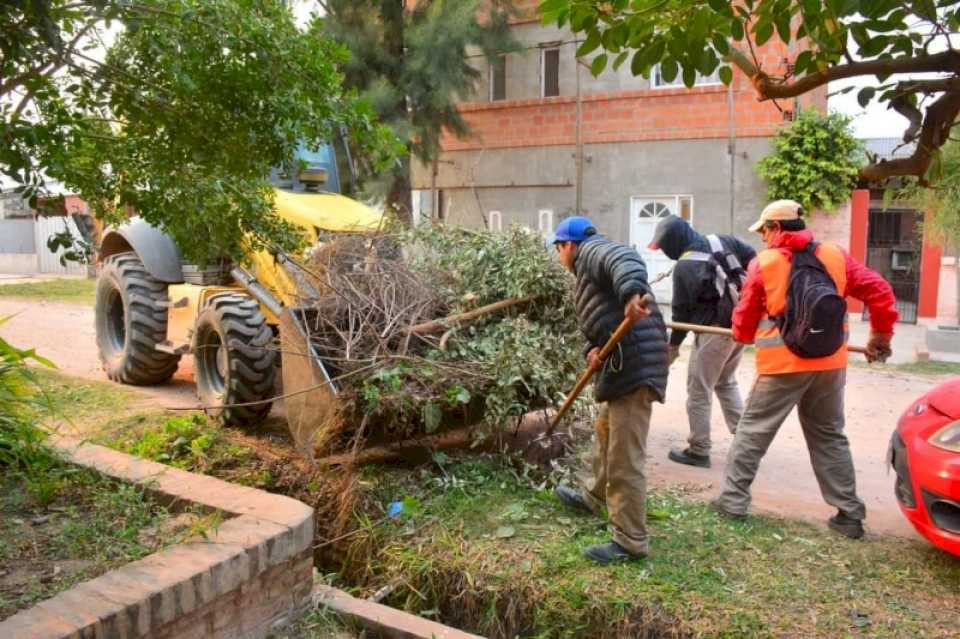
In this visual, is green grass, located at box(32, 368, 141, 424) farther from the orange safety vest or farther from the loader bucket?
the orange safety vest

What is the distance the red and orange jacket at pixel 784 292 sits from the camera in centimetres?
444

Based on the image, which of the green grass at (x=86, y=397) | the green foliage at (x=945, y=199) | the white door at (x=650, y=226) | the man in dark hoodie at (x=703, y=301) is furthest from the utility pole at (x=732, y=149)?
the green grass at (x=86, y=397)

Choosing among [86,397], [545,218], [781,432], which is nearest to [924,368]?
[781,432]

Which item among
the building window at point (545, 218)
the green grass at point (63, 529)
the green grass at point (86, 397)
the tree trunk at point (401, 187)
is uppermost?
the tree trunk at point (401, 187)

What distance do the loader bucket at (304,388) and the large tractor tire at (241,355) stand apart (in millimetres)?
507

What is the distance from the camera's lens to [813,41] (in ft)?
10.6

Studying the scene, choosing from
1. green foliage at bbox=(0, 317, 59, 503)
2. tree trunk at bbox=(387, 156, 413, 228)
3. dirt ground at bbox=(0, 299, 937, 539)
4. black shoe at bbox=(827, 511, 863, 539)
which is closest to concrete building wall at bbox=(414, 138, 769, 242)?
tree trunk at bbox=(387, 156, 413, 228)

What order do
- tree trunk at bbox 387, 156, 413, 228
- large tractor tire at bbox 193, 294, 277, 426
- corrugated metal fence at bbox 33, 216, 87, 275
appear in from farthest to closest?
1. corrugated metal fence at bbox 33, 216, 87, 275
2. tree trunk at bbox 387, 156, 413, 228
3. large tractor tire at bbox 193, 294, 277, 426

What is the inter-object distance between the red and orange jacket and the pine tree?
9598mm

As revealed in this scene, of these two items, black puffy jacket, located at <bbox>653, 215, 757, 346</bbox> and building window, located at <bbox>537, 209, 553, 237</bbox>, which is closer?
black puffy jacket, located at <bbox>653, 215, 757, 346</bbox>

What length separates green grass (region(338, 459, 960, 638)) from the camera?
371 centimetres

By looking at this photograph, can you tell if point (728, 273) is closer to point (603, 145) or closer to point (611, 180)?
point (611, 180)

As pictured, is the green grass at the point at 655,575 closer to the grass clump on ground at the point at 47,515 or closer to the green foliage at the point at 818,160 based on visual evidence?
the grass clump on ground at the point at 47,515

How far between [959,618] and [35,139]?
169 inches
